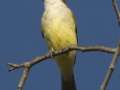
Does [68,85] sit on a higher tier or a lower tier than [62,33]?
lower

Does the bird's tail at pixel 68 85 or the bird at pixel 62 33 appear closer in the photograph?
the bird at pixel 62 33

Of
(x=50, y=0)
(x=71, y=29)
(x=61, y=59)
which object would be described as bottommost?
(x=61, y=59)

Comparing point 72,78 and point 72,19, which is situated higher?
point 72,19

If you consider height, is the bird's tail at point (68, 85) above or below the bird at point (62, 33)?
below

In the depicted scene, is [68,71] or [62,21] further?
[68,71]

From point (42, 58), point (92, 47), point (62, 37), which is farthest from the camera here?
point (62, 37)

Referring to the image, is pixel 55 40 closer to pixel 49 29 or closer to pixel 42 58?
pixel 49 29

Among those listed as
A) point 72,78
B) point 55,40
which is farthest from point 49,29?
point 72,78

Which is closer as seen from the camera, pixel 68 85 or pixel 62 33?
pixel 62 33
